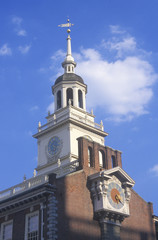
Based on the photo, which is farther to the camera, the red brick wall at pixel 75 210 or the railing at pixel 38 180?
the railing at pixel 38 180

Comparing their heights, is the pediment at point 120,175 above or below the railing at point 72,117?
below

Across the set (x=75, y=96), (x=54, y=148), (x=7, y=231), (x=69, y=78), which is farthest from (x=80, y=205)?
(x=69, y=78)

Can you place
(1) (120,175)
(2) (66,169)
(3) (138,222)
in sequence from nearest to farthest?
1. (2) (66,169)
2. (1) (120,175)
3. (3) (138,222)

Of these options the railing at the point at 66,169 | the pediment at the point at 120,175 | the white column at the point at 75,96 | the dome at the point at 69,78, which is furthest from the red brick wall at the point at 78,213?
the dome at the point at 69,78

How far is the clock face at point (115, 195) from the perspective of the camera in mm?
33656

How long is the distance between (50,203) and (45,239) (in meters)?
2.62

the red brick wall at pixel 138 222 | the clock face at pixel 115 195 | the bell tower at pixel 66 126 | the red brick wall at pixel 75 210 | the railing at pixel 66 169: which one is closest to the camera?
the red brick wall at pixel 75 210

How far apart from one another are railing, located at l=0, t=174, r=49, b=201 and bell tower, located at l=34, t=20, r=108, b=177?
11912 millimetres

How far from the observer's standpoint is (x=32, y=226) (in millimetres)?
31047

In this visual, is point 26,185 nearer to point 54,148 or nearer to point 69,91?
point 54,148

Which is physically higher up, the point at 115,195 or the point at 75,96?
the point at 75,96

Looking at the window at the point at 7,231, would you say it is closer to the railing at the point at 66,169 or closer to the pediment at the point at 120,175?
the railing at the point at 66,169

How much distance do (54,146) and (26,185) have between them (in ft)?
55.1

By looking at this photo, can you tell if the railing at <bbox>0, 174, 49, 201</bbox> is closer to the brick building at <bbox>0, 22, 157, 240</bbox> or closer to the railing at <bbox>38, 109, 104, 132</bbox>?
the brick building at <bbox>0, 22, 157, 240</bbox>
